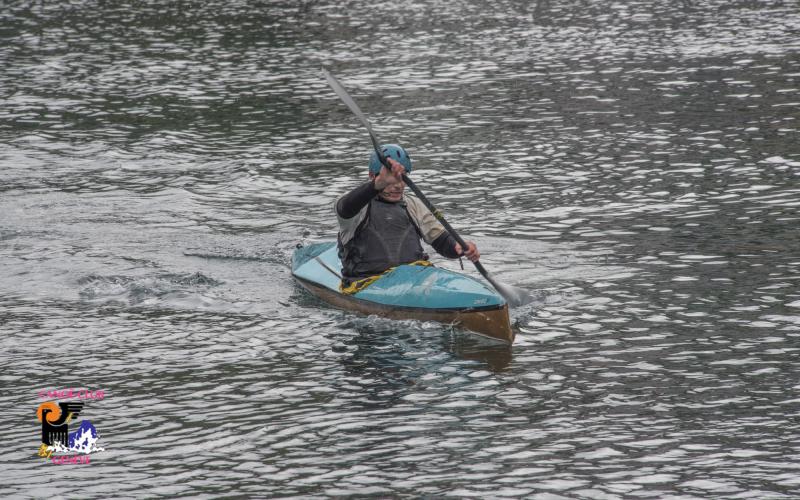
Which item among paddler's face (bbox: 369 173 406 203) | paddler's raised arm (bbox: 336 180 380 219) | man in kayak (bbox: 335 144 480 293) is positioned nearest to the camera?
paddler's raised arm (bbox: 336 180 380 219)

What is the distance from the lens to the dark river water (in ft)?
34.1

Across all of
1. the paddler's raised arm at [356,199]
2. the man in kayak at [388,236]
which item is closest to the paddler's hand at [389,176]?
the paddler's raised arm at [356,199]

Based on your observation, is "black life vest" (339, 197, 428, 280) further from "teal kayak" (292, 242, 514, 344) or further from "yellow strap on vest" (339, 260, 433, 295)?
"teal kayak" (292, 242, 514, 344)

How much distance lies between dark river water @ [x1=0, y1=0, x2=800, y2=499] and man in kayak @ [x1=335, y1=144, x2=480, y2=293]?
678 millimetres

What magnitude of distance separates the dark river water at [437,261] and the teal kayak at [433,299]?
19cm

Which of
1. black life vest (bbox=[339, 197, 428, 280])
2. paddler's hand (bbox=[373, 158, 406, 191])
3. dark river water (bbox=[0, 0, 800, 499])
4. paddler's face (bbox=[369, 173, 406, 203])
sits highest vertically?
paddler's hand (bbox=[373, 158, 406, 191])

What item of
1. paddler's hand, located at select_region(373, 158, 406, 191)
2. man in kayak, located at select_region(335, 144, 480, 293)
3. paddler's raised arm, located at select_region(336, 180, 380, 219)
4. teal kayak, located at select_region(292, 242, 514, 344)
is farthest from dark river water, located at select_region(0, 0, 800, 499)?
paddler's hand, located at select_region(373, 158, 406, 191)

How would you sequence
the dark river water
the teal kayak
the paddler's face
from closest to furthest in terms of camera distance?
the dark river water
the teal kayak
the paddler's face

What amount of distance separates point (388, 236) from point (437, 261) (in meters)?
2.92

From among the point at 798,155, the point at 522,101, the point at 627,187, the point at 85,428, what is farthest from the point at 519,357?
the point at 522,101

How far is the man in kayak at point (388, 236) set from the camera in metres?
14.4

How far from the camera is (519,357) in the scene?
42.6 feet

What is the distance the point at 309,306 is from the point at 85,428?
451 centimetres

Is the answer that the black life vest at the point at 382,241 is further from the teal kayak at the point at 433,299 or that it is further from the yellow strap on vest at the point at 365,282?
the teal kayak at the point at 433,299
